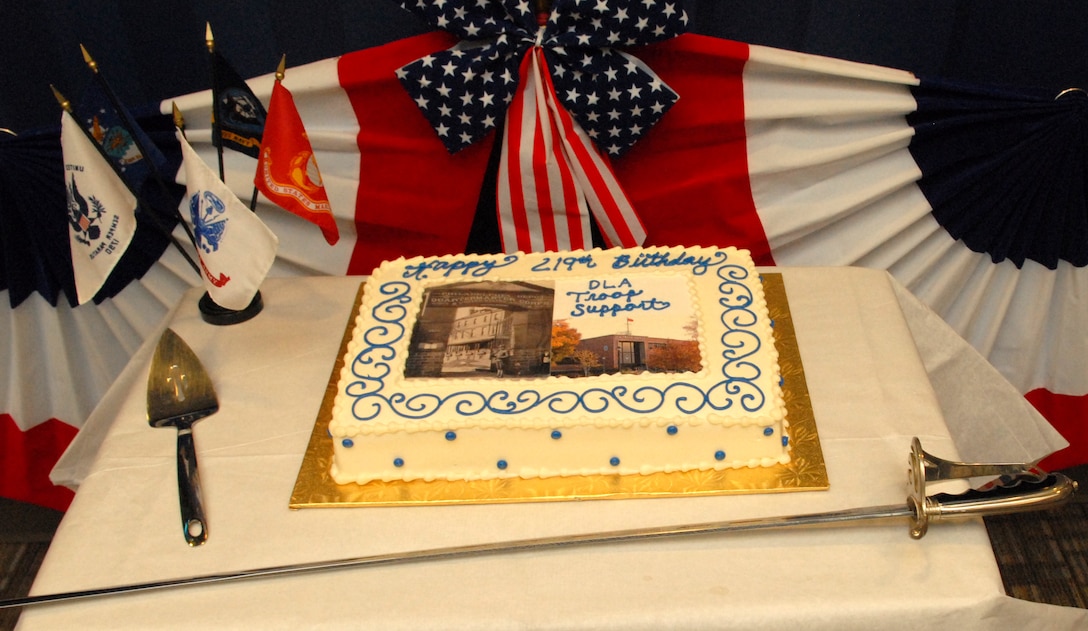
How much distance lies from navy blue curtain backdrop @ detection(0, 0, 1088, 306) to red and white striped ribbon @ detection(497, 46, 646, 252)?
27 cm

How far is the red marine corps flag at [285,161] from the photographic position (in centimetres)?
128

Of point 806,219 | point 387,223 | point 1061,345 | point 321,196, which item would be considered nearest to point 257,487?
point 321,196

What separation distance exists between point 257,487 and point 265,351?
291 mm

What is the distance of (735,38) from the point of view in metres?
1.68

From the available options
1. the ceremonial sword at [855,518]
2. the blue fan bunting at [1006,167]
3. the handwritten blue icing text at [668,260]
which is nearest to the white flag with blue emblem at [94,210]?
the ceremonial sword at [855,518]

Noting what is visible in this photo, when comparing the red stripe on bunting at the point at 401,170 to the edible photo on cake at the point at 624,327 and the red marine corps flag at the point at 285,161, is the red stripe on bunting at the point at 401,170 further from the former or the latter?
the edible photo on cake at the point at 624,327

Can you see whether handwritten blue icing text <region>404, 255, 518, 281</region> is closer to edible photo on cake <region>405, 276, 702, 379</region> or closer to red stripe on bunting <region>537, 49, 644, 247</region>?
edible photo on cake <region>405, 276, 702, 379</region>

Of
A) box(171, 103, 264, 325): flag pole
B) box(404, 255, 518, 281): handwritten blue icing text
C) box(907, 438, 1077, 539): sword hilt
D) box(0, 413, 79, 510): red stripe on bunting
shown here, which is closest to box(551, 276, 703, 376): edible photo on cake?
A: box(404, 255, 518, 281): handwritten blue icing text

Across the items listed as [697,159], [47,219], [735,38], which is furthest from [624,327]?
[47,219]

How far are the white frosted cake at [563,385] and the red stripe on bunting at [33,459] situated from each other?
3.20 feet

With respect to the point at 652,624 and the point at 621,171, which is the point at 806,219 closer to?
the point at 621,171

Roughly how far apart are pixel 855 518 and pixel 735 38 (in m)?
1.00

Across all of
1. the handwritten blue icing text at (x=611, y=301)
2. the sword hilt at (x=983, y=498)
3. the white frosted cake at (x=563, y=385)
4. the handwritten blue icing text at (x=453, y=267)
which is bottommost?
the sword hilt at (x=983, y=498)

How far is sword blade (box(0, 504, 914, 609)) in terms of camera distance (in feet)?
3.26
